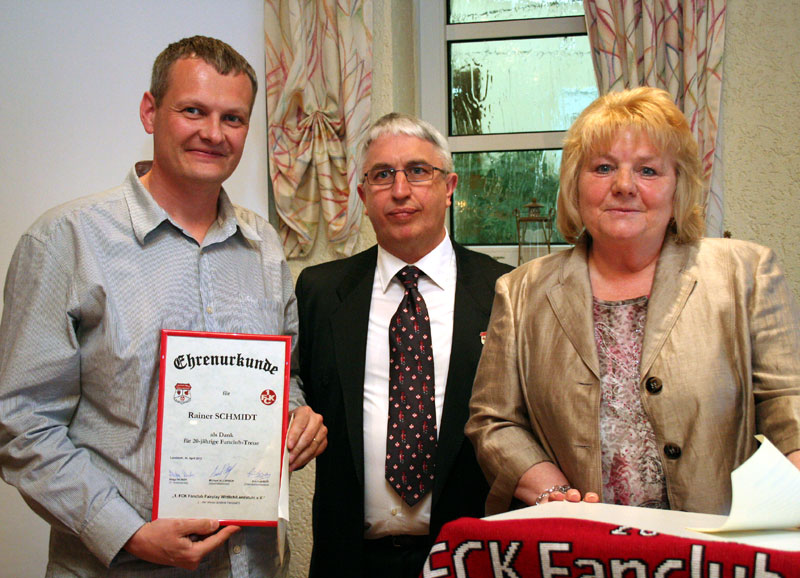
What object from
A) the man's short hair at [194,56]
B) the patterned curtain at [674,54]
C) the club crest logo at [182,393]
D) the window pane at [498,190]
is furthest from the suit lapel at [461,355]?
the window pane at [498,190]

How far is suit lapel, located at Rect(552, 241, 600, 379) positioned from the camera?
1.41m

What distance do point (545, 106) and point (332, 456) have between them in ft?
6.68

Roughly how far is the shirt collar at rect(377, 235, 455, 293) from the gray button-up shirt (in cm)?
60

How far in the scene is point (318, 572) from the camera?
6.20ft

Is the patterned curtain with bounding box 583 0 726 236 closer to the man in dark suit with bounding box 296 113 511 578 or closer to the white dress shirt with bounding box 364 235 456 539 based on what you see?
the man in dark suit with bounding box 296 113 511 578

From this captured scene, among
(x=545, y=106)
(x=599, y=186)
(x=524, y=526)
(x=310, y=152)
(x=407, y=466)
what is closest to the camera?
(x=524, y=526)

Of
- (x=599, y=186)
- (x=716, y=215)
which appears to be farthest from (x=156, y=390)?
(x=716, y=215)

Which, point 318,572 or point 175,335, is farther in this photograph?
point 318,572

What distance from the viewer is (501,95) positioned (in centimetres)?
329

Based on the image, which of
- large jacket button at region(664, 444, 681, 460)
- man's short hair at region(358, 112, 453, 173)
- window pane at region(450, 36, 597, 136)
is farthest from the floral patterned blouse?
window pane at region(450, 36, 597, 136)

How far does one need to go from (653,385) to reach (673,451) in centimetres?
12

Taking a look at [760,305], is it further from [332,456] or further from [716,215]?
[716,215]

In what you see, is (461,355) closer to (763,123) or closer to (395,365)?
(395,365)
